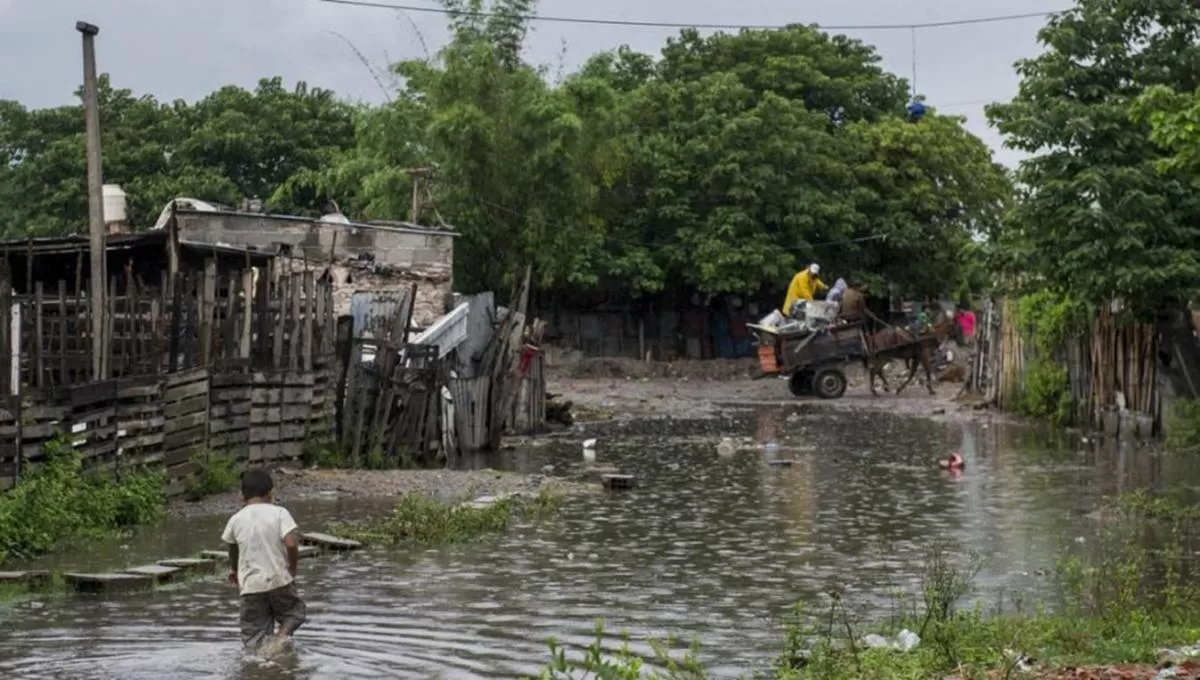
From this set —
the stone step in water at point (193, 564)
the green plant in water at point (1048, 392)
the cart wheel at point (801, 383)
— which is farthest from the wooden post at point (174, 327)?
the cart wheel at point (801, 383)

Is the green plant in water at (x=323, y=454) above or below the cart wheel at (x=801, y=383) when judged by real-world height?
below

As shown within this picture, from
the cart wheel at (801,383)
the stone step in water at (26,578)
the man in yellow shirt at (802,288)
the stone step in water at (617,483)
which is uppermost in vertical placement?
the man in yellow shirt at (802,288)

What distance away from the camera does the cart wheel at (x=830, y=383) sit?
3897cm

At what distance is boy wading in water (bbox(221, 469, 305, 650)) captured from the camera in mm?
9992

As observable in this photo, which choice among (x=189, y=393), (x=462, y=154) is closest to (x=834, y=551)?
(x=189, y=393)

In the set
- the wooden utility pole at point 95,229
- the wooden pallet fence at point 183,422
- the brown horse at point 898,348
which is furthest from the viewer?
the brown horse at point 898,348

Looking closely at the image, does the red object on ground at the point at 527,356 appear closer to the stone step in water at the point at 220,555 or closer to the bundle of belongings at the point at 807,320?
the bundle of belongings at the point at 807,320

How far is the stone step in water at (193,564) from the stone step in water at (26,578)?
34.4 inches

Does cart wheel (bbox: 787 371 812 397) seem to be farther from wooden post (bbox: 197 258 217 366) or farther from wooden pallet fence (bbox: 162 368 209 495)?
wooden pallet fence (bbox: 162 368 209 495)

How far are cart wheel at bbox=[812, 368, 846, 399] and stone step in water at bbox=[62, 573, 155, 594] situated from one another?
27.6 meters

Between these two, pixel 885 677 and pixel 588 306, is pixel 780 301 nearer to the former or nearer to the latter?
pixel 588 306

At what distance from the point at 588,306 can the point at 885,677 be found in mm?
45948

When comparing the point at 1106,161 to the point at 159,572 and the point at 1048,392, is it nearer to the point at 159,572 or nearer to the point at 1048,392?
the point at 1048,392

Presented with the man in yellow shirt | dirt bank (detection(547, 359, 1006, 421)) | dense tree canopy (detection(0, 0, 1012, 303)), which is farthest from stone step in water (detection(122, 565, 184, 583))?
dense tree canopy (detection(0, 0, 1012, 303))
